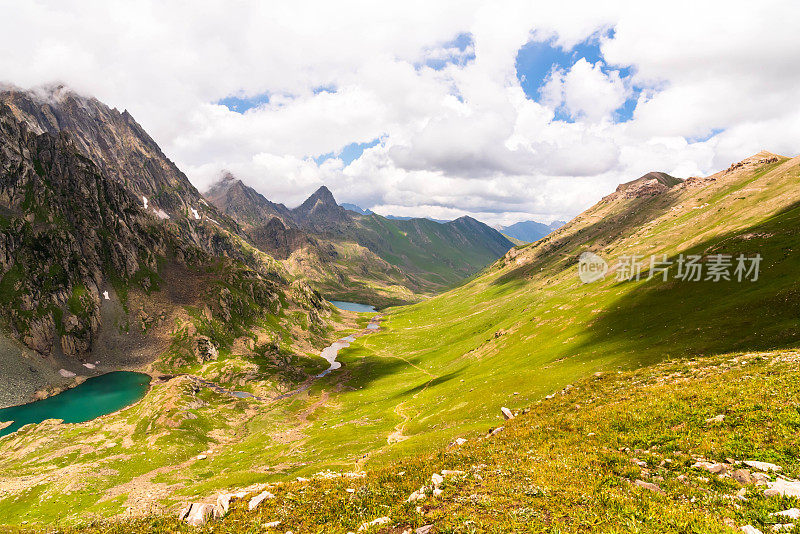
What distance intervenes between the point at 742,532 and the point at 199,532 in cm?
2160

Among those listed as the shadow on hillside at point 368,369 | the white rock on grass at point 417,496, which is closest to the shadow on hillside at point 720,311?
the white rock on grass at point 417,496

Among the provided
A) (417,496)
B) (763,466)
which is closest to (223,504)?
(417,496)

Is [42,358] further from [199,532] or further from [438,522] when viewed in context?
[438,522]

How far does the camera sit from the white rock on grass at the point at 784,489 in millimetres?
10812

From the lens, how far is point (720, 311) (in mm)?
55031

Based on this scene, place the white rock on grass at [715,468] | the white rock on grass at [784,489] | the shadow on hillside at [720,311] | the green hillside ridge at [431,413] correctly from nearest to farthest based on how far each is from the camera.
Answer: the white rock on grass at [784,489], the white rock on grass at [715,468], the green hillside ridge at [431,413], the shadow on hillside at [720,311]

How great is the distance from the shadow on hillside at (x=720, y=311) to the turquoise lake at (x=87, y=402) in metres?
172

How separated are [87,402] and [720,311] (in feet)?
677

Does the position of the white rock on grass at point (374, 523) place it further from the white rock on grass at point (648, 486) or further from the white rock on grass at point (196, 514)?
the white rock on grass at point (648, 486)

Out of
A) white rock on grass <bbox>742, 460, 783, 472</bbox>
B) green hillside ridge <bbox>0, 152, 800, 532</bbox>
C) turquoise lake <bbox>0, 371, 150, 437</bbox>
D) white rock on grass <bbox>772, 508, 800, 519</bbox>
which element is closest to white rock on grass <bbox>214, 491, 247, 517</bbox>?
green hillside ridge <bbox>0, 152, 800, 532</bbox>

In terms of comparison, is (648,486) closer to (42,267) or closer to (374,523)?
(374,523)

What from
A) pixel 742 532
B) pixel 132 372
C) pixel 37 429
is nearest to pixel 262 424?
pixel 37 429

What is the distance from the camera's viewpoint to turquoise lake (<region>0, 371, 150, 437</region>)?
11869 centimetres

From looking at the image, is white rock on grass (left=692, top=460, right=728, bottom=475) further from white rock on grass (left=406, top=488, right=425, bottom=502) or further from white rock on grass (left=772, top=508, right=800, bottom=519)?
white rock on grass (left=406, top=488, right=425, bottom=502)
